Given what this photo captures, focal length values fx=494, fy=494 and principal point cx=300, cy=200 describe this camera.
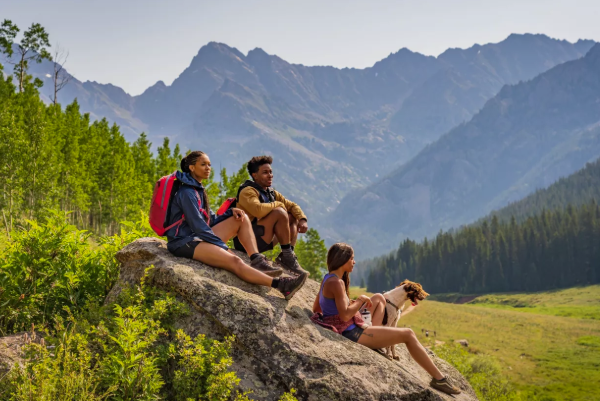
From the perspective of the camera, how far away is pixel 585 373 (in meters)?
63.2

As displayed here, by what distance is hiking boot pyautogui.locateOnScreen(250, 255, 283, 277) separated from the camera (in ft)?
25.3

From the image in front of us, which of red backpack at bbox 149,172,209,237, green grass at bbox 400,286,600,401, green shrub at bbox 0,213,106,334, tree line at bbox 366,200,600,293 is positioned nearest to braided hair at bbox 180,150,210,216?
red backpack at bbox 149,172,209,237

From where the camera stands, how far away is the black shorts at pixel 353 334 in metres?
7.49

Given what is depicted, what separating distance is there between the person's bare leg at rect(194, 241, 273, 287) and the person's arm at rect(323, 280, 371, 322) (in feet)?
3.17

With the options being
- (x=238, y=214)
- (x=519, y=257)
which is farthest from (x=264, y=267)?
(x=519, y=257)

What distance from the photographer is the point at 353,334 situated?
751cm

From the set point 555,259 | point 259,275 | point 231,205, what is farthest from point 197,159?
point 555,259

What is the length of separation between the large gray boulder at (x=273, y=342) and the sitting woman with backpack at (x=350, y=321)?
20cm

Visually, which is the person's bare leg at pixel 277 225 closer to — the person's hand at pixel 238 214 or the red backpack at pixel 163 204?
the person's hand at pixel 238 214

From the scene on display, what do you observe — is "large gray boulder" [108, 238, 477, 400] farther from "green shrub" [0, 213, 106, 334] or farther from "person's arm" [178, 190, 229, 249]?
"green shrub" [0, 213, 106, 334]

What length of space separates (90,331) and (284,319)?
256 centimetres

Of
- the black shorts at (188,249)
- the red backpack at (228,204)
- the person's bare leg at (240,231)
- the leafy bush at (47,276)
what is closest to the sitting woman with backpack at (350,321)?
the person's bare leg at (240,231)

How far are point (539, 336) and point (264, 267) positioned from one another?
90.3 meters

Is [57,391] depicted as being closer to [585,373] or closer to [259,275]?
[259,275]
